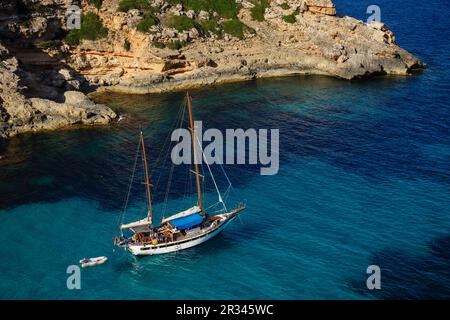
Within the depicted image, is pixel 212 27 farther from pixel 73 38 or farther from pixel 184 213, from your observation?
pixel 184 213

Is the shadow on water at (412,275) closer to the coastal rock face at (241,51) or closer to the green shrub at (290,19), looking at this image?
the coastal rock face at (241,51)

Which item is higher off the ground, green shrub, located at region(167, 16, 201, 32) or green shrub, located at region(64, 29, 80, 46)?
green shrub, located at region(167, 16, 201, 32)

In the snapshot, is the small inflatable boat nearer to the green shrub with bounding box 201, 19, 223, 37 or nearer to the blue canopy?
the blue canopy

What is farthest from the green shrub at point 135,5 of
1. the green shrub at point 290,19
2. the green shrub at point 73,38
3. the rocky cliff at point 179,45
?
the green shrub at point 290,19

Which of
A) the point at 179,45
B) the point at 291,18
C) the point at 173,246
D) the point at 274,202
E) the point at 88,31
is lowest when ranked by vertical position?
the point at 173,246

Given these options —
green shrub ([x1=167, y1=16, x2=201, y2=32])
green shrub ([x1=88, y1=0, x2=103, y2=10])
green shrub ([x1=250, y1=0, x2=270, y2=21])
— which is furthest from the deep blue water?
green shrub ([x1=250, y1=0, x2=270, y2=21])

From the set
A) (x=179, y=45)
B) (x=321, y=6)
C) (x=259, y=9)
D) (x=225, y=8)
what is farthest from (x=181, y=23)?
(x=321, y=6)
